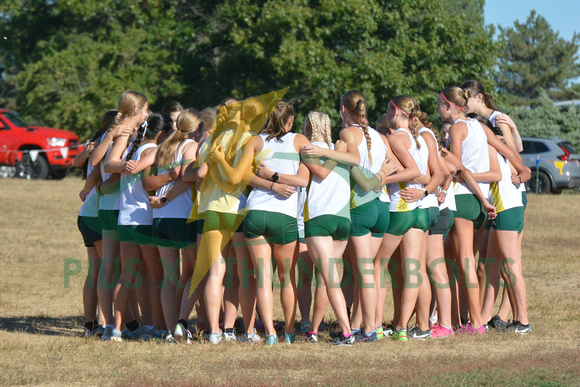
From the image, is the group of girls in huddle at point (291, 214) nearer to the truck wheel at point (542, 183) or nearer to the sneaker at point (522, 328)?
the sneaker at point (522, 328)

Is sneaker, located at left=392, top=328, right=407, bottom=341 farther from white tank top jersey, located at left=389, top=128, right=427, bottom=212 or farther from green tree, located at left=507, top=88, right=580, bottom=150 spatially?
green tree, located at left=507, top=88, right=580, bottom=150

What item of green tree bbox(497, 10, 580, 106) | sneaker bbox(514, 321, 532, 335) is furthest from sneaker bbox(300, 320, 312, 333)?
green tree bbox(497, 10, 580, 106)

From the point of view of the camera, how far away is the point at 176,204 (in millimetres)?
6547

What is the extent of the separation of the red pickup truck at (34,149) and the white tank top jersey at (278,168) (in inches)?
719

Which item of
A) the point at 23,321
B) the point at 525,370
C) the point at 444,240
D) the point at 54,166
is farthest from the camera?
the point at 54,166

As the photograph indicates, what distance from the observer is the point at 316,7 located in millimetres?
27359

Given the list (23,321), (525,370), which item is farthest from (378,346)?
(23,321)

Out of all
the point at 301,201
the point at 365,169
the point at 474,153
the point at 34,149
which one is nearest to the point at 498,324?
the point at 474,153

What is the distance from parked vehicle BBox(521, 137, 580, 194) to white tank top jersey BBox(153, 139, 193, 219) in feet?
54.5

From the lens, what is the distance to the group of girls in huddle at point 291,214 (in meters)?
6.33

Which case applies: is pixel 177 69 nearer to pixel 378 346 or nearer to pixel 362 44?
pixel 362 44

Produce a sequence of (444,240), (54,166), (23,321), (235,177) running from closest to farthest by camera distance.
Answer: (235,177) → (444,240) → (23,321) → (54,166)

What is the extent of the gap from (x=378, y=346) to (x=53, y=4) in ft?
90.5

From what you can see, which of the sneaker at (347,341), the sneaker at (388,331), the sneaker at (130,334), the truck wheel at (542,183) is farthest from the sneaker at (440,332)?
the truck wheel at (542,183)
